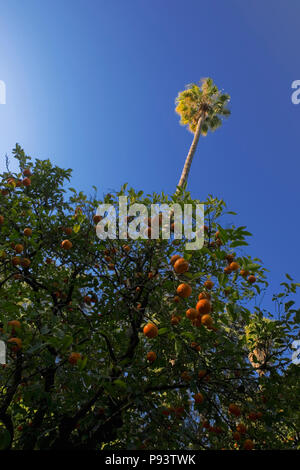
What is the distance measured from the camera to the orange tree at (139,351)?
2494mm

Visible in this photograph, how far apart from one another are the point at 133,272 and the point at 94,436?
2.14 metres

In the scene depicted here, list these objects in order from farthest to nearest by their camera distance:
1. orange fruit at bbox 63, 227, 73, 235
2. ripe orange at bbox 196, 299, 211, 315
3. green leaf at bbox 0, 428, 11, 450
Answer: orange fruit at bbox 63, 227, 73, 235, ripe orange at bbox 196, 299, 211, 315, green leaf at bbox 0, 428, 11, 450

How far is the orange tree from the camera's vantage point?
2.49 metres

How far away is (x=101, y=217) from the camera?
173 inches

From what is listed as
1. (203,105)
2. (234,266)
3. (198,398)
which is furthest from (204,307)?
(203,105)

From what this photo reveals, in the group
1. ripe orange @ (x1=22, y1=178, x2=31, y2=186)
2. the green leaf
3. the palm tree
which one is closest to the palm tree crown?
the palm tree

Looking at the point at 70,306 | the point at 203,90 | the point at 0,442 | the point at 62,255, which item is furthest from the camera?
the point at 203,90

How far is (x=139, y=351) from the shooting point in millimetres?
4051

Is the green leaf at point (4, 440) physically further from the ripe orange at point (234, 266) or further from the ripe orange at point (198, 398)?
the ripe orange at point (234, 266)

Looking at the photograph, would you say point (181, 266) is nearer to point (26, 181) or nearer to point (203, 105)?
point (26, 181)

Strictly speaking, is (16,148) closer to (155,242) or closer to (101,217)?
(101,217)

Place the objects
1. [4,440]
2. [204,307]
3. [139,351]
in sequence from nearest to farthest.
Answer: [4,440]
[204,307]
[139,351]

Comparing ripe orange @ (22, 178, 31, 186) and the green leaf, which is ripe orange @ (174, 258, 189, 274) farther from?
ripe orange @ (22, 178, 31, 186)
